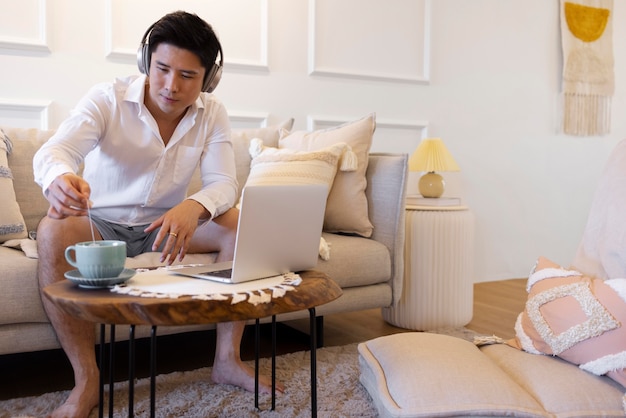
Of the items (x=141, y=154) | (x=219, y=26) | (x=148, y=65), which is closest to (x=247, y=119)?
(x=219, y=26)

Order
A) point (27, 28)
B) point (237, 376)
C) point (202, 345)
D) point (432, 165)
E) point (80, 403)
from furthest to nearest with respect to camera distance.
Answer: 1. point (432, 165)
2. point (27, 28)
3. point (202, 345)
4. point (237, 376)
5. point (80, 403)

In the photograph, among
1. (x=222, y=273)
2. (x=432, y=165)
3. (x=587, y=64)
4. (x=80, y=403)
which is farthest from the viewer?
(x=587, y=64)

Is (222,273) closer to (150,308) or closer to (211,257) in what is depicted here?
(150,308)

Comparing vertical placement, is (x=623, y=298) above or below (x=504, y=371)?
above

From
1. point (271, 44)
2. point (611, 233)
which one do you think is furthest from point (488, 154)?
point (611, 233)

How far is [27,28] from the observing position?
2393mm

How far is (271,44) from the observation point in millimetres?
2910

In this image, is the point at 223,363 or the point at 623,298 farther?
the point at 223,363

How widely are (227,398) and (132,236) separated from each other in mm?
536

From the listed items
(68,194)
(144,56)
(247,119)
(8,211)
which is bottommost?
(8,211)

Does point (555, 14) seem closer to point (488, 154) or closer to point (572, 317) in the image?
point (488, 154)

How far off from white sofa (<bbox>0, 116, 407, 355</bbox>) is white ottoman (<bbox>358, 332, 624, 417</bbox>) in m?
0.58

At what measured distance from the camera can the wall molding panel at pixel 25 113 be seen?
238 cm

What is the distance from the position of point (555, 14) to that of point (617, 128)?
0.89m
